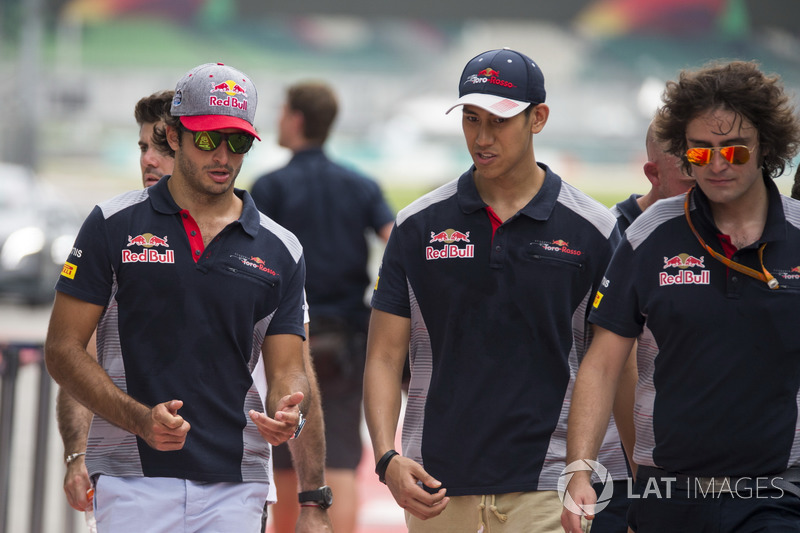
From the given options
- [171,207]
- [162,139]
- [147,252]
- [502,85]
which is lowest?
[147,252]

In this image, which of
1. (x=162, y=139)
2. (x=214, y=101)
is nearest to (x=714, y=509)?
(x=214, y=101)

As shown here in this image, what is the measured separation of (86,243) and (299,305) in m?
0.75

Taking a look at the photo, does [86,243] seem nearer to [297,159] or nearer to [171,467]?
[171,467]

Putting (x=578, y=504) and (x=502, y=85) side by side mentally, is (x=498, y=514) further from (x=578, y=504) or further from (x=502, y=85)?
(x=502, y=85)

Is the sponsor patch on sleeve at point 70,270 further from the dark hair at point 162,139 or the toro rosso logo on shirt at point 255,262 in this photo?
the dark hair at point 162,139

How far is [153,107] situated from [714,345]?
249cm

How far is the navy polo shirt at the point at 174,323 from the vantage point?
3771 millimetres

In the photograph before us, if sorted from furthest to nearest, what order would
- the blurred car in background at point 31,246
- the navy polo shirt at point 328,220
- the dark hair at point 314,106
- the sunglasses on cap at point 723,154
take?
the blurred car in background at point 31,246 < the dark hair at point 314,106 < the navy polo shirt at point 328,220 < the sunglasses on cap at point 723,154

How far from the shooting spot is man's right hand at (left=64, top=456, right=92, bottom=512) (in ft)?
13.8

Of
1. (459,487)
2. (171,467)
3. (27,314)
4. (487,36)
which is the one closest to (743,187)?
(459,487)

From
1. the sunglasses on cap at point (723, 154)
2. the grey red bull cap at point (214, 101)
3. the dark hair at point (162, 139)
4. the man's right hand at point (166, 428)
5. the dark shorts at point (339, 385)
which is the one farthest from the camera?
the dark shorts at point (339, 385)

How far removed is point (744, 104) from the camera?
12.2 feet

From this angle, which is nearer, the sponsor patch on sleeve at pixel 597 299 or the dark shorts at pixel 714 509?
the dark shorts at pixel 714 509

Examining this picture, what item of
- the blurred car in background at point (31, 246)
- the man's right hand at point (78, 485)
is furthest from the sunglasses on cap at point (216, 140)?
the blurred car in background at point (31, 246)
